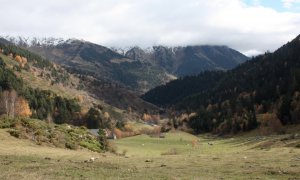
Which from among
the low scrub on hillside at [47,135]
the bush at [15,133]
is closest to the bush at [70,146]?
the low scrub on hillside at [47,135]

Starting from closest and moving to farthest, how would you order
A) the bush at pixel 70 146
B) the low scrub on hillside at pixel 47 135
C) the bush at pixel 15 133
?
the bush at pixel 15 133
the low scrub on hillside at pixel 47 135
the bush at pixel 70 146

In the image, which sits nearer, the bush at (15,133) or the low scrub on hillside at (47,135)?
the bush at (15,133)

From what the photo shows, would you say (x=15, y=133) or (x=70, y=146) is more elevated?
(x=15, y=133)

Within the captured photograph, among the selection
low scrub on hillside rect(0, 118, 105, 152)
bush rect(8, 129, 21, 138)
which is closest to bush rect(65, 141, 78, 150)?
low scrub on hillside rect(0, 118, 105, 152)

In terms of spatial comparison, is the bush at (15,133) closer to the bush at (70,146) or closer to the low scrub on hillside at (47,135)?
the low scrub on hillside at (47,135)

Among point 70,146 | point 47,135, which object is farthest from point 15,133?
point 70,146

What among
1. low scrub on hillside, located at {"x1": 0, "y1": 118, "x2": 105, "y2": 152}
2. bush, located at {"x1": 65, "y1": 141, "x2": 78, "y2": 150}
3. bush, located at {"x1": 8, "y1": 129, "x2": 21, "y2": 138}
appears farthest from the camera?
bush, located at {"x1": 65, "y1": 141, "x2": 78, "y2": 150}

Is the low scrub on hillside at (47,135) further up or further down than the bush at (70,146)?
further up

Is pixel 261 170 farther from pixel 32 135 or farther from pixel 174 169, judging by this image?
pixel 32 135

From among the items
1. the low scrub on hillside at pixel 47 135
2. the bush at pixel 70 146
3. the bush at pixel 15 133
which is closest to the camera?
the bush at pixel 15 133

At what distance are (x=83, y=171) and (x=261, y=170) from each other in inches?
617

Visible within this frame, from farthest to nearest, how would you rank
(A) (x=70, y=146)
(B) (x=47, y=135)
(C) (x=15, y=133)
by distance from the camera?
(B) (x=47, y=135)
(A) (x=70, y=146)
(C) (x=15, y=133)

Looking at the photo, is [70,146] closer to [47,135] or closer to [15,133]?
[47,135]

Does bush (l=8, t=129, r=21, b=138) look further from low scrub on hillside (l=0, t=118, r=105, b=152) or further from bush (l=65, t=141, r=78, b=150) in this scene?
bush (l=65, t=141, r=78, b=150)
